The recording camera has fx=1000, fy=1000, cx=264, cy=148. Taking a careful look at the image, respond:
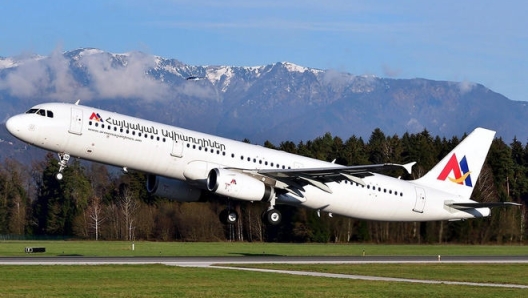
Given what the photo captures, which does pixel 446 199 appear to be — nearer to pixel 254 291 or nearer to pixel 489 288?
pixel 489 288

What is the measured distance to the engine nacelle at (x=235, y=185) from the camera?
55156mm

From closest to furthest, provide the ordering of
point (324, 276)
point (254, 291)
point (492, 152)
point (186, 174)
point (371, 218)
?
point (254, 291) → point (324, 276) → point (186, 174) → point (371, 218) → point (492, 152)

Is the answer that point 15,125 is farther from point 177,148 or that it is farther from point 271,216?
point 271,216

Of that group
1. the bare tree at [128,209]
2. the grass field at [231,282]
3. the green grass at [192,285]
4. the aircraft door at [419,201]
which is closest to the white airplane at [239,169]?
the aircraft door at [419,201]

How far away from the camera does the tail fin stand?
66.5 meters

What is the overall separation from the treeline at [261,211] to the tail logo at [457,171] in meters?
17.2

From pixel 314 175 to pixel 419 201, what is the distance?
9.98 meters

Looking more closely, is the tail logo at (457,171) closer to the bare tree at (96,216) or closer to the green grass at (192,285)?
the green grass at (192,285)

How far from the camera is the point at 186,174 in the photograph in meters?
55.5

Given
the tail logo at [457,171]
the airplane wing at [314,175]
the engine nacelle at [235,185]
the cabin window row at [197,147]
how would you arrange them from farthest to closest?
1. the tail logo at [457,171]
2. the airplane wing at [314,175]
3. the engine nacelle at [235,185]
4. the cabin window row at [197,147]

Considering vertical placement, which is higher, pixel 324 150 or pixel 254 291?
pixel 324 150

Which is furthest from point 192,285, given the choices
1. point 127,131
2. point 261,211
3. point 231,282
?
point 261,211

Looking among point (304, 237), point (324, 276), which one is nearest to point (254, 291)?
point (324, 276)

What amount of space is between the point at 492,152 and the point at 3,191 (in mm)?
84899
